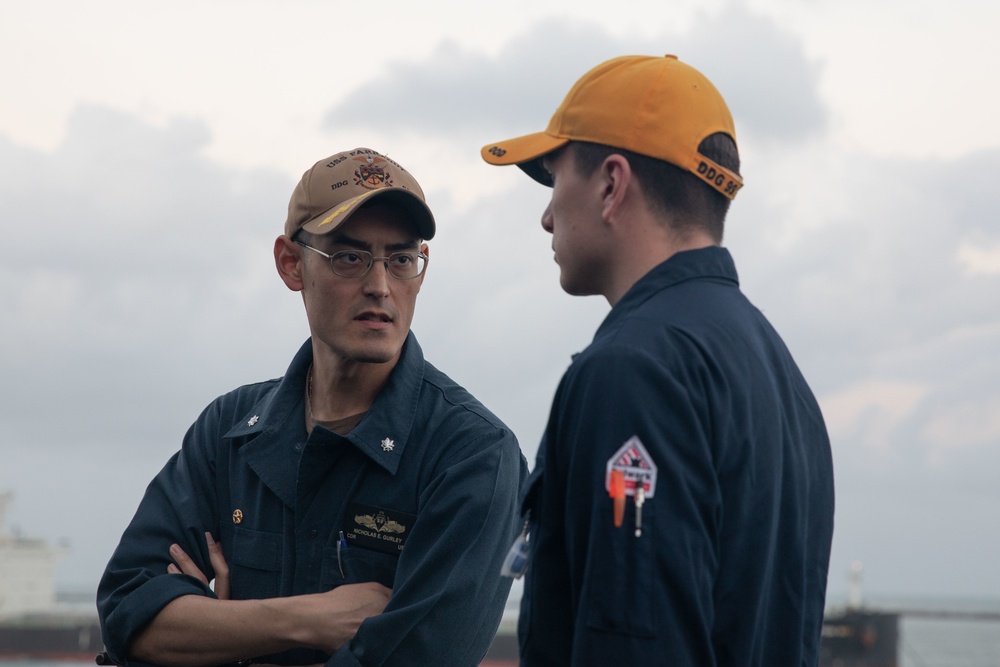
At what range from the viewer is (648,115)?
2219 millimetres

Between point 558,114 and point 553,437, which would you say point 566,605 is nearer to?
point 553,437

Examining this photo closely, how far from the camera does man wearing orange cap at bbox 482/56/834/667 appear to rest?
6.19 feet

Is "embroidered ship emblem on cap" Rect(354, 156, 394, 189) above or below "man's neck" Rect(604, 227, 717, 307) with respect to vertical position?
above

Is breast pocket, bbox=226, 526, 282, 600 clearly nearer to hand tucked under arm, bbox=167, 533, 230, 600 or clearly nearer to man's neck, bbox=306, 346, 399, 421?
hand tucked under arm, bbox=167, 533, 230, 600

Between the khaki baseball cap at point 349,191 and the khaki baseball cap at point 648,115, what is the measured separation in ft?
2.92

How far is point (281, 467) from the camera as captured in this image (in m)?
3.27

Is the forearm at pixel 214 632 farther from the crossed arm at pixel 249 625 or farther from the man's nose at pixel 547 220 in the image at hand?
the man's nose at pixel 547 220

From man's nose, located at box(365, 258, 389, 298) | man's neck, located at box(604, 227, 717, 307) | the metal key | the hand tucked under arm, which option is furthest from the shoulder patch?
the hand tucked under arm

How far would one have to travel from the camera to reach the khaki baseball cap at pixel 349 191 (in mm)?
3205

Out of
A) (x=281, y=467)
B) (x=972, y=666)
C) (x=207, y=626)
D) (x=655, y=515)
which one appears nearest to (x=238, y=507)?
(x=281, y=467)

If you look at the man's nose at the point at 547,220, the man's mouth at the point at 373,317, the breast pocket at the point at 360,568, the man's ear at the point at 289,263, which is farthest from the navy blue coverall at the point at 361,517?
the man's nose at the point at 547,220

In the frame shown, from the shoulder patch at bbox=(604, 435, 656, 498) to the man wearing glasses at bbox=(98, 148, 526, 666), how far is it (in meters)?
1.12

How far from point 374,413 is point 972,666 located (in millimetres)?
86281

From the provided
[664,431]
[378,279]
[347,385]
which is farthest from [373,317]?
[664,431]
